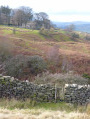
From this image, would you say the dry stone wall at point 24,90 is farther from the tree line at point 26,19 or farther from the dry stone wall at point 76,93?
the tree line at point 26,19

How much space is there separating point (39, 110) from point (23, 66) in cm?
1107

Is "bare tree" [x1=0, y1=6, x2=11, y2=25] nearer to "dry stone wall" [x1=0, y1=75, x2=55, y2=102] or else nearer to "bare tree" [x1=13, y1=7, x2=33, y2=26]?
"bare tree" [x1=13, y1=7, x2=33, y2=26]

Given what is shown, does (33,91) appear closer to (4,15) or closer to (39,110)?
(39,110)

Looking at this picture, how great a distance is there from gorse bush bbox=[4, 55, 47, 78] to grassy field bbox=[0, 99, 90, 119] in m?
8.40

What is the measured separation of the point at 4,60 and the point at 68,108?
11629 millimetres

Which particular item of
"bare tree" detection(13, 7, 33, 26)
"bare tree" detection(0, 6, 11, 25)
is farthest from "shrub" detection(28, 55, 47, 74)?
"bare tree" detection(0, 6, 11, 25)

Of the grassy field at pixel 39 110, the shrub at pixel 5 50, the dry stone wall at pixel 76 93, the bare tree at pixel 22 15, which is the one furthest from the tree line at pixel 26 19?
the grassy field at pixel 39 110

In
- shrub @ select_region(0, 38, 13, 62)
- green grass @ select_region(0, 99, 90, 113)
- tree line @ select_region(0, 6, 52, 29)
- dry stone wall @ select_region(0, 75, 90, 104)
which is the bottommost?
green grass @ select_region(0, 99, 90, 113)

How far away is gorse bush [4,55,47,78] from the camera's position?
54.7 feet

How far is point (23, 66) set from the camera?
1769 cm

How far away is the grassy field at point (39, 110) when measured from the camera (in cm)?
598

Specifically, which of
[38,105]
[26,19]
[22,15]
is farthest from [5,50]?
[26,19]

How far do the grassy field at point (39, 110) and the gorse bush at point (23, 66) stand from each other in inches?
331

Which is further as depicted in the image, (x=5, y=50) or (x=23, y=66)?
(x=23, y=66)
